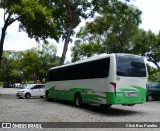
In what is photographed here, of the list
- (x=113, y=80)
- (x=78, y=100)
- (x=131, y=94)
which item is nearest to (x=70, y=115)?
(x=113, y=80)

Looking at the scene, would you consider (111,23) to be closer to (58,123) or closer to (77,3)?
(77,3)

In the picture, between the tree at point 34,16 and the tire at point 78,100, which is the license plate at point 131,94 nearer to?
the tire at point 78,100

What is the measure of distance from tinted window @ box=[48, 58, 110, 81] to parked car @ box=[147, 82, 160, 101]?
962 cm

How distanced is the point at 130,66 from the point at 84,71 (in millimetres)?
3500

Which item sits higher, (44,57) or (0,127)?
(44,57)

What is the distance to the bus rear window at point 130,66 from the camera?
15695 mm

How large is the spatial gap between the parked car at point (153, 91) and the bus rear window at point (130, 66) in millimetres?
12891

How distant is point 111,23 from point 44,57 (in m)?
36.7

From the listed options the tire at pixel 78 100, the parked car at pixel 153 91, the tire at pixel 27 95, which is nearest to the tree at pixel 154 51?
the parked car at pixel 153 91

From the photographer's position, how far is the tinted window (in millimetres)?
16202

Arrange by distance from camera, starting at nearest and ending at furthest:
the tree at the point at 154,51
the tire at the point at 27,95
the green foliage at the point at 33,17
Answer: the green foliage at the point at 33,17, the tire at the point at 27,95, the tree at the point at 154,51

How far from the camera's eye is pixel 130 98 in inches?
624

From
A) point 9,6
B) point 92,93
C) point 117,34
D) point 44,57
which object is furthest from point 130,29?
point 44,57

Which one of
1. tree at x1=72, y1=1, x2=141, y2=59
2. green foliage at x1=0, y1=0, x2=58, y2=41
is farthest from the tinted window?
tree at x1=72, y1=1, x2=141, y2=59
